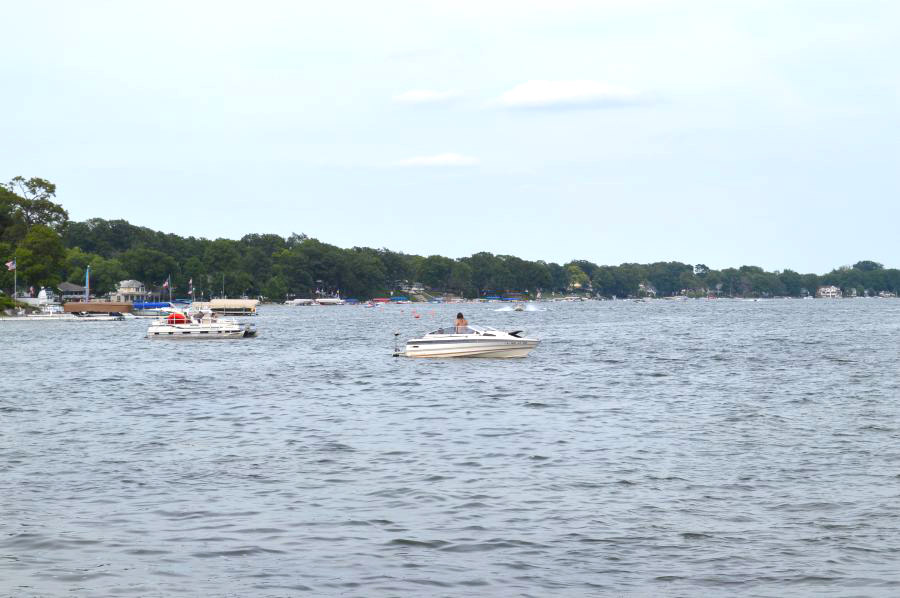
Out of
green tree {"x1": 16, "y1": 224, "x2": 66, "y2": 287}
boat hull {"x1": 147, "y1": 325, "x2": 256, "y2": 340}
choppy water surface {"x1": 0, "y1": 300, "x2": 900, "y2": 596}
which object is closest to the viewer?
choppy water surface {"x1": 0, "y1": 300, "x2": 900, "y2": 596}

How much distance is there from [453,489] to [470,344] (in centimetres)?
4299

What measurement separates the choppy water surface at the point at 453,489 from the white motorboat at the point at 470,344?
15.0 m

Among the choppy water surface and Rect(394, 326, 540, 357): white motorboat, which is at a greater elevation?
Rect(394, 326, 540, 357): white motorboat

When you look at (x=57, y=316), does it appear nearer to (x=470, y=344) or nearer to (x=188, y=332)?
(x=188, y=332)

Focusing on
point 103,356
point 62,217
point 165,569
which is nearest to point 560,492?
point 165,569

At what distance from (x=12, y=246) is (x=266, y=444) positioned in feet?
547

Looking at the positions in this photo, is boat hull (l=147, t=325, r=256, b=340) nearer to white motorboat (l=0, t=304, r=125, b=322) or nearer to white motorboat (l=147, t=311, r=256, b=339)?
white motorboat (l=147, t=311, r=256, b=339)

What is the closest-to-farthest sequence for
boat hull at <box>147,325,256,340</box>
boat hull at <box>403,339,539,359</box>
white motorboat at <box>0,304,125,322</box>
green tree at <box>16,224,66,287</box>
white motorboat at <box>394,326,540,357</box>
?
1. white motorboat at <box>394,326,540,357</box>
2. boat hull at <box>403,339,539,359</box>
3. boat hull at <box>147,325,256,340</box>
4. white motorboat at <box>0,304,125,322</box>
5. green tree at <box>16,224,66,287</box>

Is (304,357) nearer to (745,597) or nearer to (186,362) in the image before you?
(186,362)

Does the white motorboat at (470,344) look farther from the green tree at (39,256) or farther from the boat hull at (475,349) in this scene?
the green tree at (39,256)

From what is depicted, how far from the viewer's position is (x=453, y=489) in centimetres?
2273

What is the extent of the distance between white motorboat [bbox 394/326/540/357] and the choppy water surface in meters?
15.0

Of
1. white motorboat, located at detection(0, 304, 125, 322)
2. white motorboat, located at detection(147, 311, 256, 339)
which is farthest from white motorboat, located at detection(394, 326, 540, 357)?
white motorboat, located at detection(0, 304, 125, 322)

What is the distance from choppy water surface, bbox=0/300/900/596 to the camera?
16.0 m
